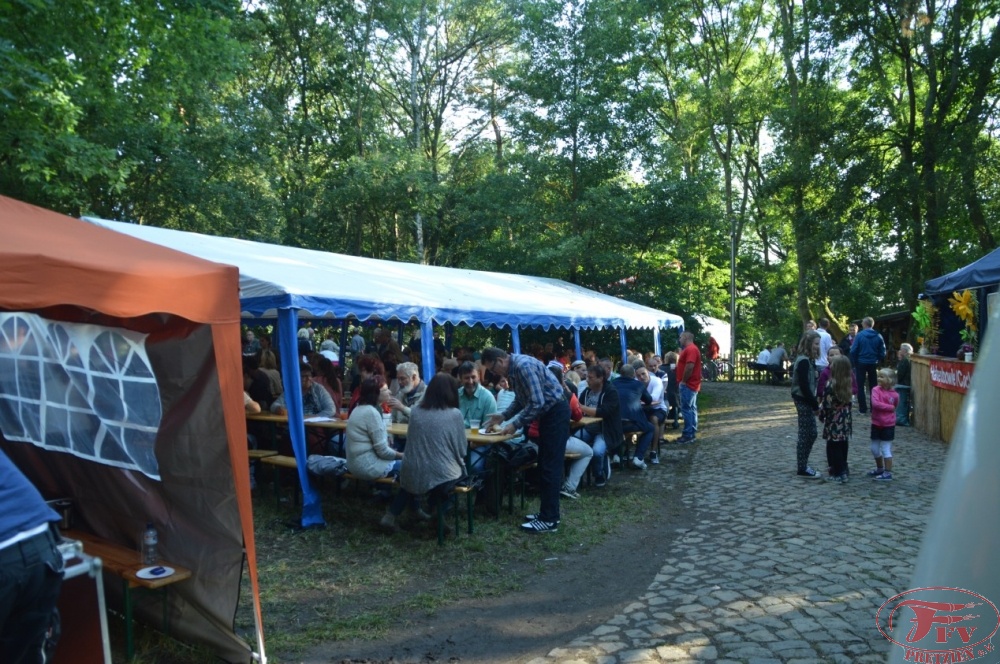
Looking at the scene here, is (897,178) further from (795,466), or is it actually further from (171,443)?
(171,443)

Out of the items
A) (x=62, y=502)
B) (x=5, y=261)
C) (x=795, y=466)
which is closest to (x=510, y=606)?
(x=62, y=502)

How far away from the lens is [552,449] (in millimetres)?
6387

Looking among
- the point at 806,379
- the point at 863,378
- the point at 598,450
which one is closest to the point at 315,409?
the point at 598,450

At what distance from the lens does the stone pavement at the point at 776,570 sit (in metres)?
3.99

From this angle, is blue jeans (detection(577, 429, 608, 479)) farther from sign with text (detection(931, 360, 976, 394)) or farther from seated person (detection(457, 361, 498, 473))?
sign with text (detection(931, 360, 976, 394))

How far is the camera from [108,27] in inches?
446

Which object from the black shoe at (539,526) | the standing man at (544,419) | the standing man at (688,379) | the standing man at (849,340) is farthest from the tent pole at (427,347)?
the standing man at (849,340)

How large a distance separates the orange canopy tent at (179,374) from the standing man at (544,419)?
2957 millimetres

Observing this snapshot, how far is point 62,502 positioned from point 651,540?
4388 millimetres

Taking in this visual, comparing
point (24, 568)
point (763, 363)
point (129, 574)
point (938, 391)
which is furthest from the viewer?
point (763, 363)

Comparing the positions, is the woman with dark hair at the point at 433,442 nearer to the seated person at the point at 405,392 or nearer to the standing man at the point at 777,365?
the seated person at the point at 405,392

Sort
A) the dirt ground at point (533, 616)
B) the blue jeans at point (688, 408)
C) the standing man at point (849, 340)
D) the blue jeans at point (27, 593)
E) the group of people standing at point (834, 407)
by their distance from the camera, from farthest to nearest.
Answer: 1. the standing man at point (849, 340)
2. the blue jeans at point (688, 408)
3. the group of people standing at point (834, 407)
4. the dirt ground at point (533, 616)
5. the blue jeans at point (27, 593)

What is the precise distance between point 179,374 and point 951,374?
10559mm

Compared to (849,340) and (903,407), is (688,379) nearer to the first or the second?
(903,407)
